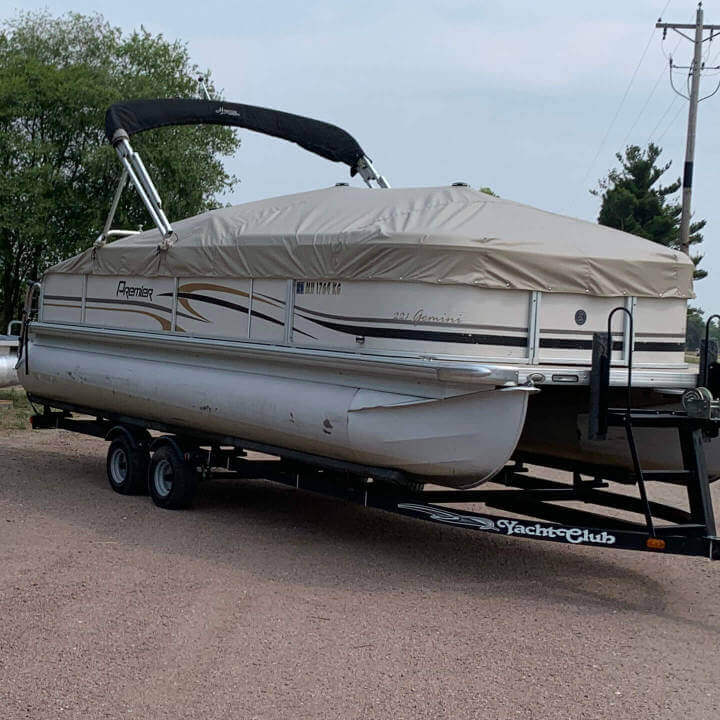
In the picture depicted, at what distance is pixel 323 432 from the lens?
27.8 feet

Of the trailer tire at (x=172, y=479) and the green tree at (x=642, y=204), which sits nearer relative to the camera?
the trailer tire at (x=172, y=479)

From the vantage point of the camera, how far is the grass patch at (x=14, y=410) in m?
16.4

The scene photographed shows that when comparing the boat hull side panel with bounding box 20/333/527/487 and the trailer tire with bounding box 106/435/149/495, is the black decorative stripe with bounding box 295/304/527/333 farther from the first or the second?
the trailer tire with bounding box 106/435/149/495

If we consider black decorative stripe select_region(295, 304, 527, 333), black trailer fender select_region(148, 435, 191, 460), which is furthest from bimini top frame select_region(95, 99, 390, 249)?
black decorative stripe select_region(295, 304, 527, 333)

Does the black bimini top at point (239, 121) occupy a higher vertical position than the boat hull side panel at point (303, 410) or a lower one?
higher

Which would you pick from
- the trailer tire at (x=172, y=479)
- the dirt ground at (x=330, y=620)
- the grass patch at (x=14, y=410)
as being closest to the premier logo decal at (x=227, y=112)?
the trailer tire at (x=172, y=479)

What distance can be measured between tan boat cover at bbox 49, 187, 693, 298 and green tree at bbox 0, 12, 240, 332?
2787 centimetres

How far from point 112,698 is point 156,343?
5.45m

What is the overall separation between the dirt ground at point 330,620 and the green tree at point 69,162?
28.8m

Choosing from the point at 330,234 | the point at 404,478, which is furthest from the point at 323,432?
the point at 330,234

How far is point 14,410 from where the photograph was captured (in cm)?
1780

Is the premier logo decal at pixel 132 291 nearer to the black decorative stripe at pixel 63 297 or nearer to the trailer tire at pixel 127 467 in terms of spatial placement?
the black decorative stripe at pixel 63 297

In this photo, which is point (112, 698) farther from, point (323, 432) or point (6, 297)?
point (6, 297)

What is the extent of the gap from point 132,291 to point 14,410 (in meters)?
7.71
